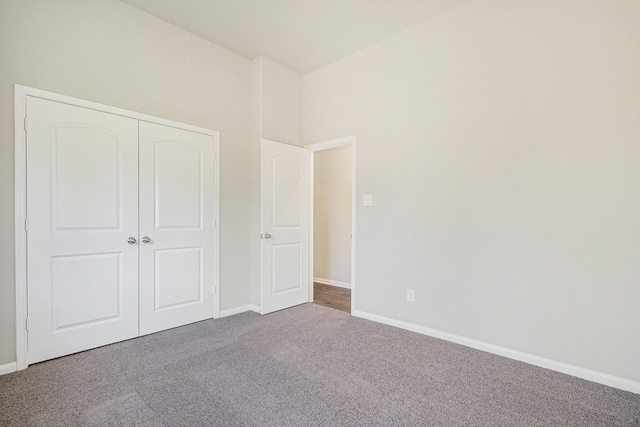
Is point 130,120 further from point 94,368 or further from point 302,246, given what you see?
point 302,246

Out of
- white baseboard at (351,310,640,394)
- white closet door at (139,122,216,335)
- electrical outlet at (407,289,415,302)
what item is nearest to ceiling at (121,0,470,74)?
white closet door at (139,122,216,335)

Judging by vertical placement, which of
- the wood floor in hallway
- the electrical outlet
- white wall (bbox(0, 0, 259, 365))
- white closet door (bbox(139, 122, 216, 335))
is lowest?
the wood floor in hallway

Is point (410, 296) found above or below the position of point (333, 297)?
above

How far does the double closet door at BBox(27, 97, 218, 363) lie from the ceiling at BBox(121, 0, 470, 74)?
109 cm

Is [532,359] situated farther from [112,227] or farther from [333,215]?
[112,227]

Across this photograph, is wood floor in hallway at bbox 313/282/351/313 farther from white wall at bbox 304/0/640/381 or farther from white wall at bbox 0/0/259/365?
white wall at bbox 0/0/259/365

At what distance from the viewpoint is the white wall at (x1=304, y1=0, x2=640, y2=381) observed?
2.09 meters

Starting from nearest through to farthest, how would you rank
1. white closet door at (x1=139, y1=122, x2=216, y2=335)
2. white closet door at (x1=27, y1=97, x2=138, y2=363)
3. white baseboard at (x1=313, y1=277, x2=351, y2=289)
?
white closet door at (x1=27, y1=97, x2=138, y2=363)
white closet door at (x1=139, y1=122, x2=216, y2=335)
white baseboard at (x1=313, y1=277, x2=351, y2=289)

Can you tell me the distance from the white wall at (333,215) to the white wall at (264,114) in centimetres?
148

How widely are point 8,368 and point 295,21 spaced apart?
12.3ft

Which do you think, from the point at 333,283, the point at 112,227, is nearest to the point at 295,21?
the point at 112,227

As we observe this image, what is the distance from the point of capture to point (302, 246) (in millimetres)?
4016

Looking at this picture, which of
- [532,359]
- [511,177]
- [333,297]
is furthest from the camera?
[333,297]

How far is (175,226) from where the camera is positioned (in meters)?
3.10
